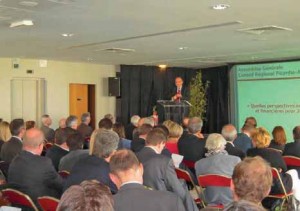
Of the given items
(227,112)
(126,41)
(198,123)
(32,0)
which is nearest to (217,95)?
(227,112)

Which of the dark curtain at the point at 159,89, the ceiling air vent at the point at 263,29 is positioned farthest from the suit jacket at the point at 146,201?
the dark curtain at the point at 159,89

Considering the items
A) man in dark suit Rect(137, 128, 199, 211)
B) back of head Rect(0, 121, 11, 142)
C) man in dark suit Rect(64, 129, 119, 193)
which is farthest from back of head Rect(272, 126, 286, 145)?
back of head Rect(0, 121, 11, 142)

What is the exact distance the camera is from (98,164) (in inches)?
158

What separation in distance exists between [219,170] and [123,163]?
230 centimetres

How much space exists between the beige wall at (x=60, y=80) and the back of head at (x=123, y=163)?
1006cm

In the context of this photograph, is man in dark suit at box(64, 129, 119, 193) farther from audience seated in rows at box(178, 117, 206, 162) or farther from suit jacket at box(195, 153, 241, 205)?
audience seated in rows at box(178, 117, 206, 162)

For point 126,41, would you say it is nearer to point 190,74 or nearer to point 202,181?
point 202,181

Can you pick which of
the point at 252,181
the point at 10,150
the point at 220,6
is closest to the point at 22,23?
the point at 10,150

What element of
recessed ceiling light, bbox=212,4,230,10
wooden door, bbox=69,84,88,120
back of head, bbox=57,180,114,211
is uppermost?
recessed ceiling light, bbox=212,4,230,10

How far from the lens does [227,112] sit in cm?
1573

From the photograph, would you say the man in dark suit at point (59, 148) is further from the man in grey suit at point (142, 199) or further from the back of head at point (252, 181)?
the back of head at point (252, 181)

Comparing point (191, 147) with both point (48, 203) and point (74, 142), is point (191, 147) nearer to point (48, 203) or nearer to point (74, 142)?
point (74, 142)

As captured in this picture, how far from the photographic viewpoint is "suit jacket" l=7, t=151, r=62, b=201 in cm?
446

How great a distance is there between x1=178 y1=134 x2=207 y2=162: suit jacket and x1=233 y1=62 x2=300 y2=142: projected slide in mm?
6704
